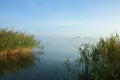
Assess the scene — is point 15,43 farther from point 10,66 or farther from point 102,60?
point 102,60

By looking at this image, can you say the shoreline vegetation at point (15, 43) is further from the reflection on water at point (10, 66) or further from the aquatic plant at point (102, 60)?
the aquatic plant at point (102, 60)

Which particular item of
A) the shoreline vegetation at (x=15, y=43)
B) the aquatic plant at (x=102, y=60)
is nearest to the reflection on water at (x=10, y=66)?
the shoreline vegetation at (x=15, y=43)

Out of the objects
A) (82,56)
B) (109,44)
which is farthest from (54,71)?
(109,44)

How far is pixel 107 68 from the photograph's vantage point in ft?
31.2

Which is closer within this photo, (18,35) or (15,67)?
Answer: (15,67)

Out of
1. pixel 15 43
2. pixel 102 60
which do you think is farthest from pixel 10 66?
pixel 102 60

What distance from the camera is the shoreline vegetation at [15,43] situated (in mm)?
20386

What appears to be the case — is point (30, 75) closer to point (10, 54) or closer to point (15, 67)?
point (15, 67)

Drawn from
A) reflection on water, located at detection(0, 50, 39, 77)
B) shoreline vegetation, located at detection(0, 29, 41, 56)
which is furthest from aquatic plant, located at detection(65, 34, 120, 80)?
shoreline vegetation, located at detection(0, 29, 41, 56)

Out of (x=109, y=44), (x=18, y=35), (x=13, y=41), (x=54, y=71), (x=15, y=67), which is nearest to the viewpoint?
(x=109, y=44)

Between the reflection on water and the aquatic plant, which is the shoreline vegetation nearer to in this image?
the reflection on water

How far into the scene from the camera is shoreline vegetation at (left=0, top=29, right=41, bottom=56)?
66.9ft


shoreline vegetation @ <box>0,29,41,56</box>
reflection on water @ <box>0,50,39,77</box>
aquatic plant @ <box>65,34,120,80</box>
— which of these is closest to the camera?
aquatic plant @ <box>65,34,120,80</box>

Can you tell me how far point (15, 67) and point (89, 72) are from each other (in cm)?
747
